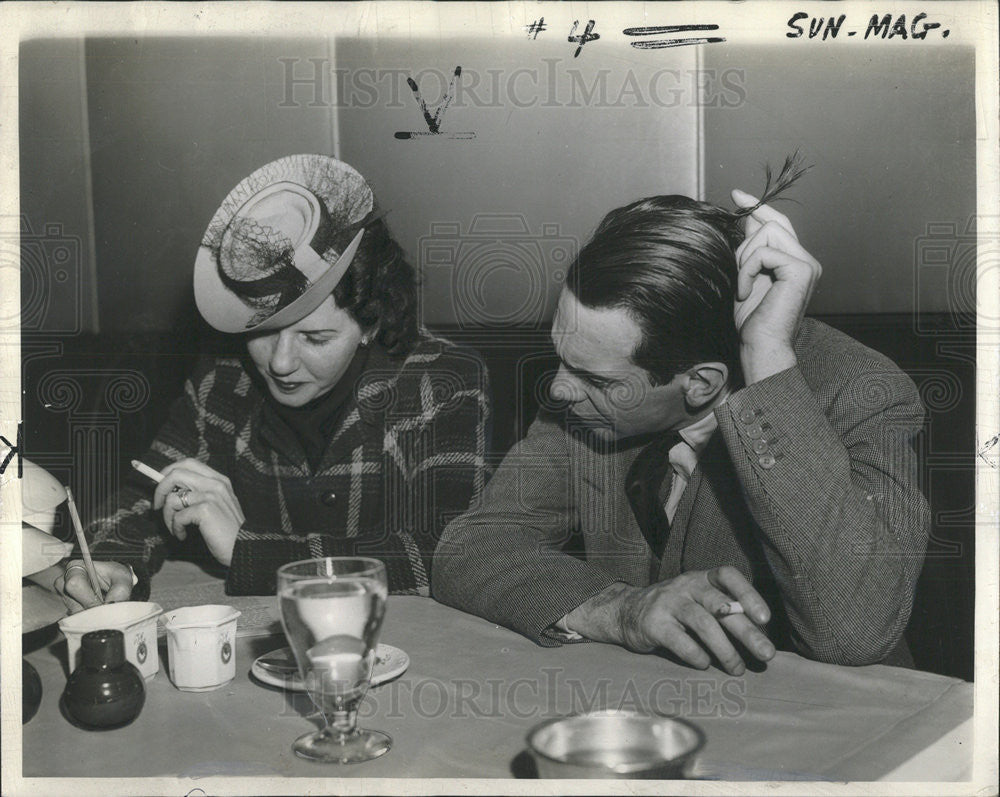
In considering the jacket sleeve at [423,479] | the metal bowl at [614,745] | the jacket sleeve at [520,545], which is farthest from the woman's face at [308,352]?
the metal bowl at [614,745]

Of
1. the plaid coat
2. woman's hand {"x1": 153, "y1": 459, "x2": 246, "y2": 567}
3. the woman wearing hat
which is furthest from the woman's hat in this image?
woman's hand {"x1": 153, "y1": 459, "x2": 246, "y2": 567}

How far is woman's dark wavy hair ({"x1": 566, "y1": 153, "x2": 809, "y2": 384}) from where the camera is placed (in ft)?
3.82

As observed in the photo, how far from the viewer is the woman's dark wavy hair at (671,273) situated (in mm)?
1164

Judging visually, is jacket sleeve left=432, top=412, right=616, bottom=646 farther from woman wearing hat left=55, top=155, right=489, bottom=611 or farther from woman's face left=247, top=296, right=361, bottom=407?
woman's face left=247, top=296, right=361, bottom=407

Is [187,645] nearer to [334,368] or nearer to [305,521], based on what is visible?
[305,521]

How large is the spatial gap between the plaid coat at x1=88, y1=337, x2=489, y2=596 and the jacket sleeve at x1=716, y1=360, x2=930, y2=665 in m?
0.36

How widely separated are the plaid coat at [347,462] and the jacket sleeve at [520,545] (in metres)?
0.04

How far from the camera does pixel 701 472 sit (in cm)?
119

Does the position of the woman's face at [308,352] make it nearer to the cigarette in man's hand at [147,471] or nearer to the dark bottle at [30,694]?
the cigarette in man's hand at [147,471]

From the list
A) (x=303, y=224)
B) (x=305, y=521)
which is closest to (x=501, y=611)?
(x=305, y=521)

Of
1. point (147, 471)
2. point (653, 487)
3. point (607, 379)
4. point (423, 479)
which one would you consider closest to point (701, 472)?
point (653, 487)

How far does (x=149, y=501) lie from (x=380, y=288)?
0.43 metres

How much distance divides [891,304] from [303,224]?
0.78m

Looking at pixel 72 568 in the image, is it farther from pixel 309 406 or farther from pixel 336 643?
pixel 336 643
